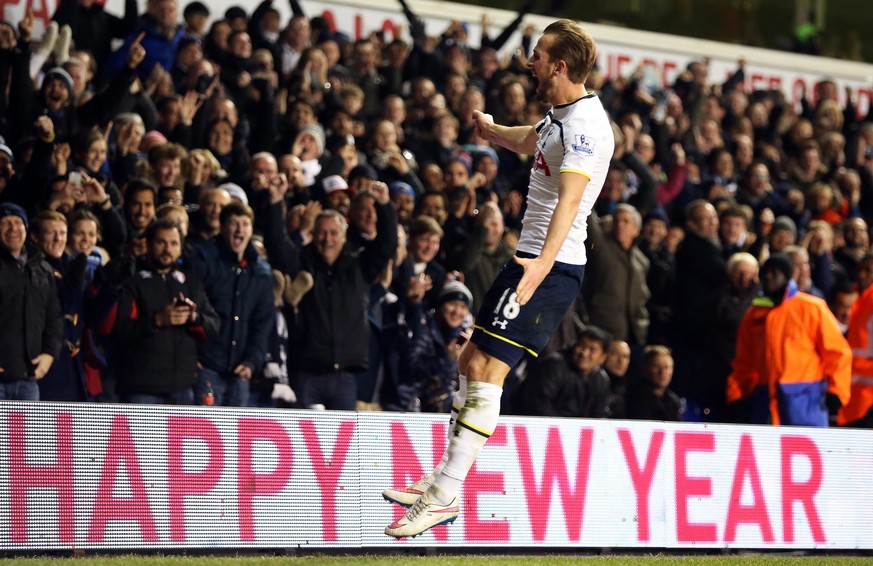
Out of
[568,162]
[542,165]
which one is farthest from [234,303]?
[568,162]

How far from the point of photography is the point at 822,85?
2000cm

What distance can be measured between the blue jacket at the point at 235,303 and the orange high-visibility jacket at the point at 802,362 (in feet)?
14.7

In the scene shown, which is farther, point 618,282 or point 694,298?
point 694,298

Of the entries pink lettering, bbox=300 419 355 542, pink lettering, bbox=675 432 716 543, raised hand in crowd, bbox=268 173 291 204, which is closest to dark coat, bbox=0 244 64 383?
raised hand in crowd, bbox=268 173 291 204

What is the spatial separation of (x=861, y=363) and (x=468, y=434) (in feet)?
21.2

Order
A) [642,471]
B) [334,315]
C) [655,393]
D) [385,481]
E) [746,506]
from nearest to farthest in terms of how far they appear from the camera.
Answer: [385,481]
[642,471]
[746,506]
[334,315]
[655,393]

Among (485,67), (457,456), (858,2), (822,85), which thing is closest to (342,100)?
(485,67)

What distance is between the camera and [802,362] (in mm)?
11570

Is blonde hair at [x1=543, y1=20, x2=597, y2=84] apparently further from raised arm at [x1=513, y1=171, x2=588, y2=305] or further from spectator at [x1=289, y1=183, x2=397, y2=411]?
spectator at [x1=289, y1=183, x2=397, y2=411]

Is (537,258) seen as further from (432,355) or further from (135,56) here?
(135,56)

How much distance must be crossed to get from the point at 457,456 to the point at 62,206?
4638mm

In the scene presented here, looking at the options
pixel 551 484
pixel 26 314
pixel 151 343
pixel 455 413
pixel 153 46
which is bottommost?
pixel 551 484

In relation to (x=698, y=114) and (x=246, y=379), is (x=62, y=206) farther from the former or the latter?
(x=698, y=114)

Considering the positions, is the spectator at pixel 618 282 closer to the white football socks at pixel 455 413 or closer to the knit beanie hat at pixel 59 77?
the knit beanie hat at pixel 59 77
